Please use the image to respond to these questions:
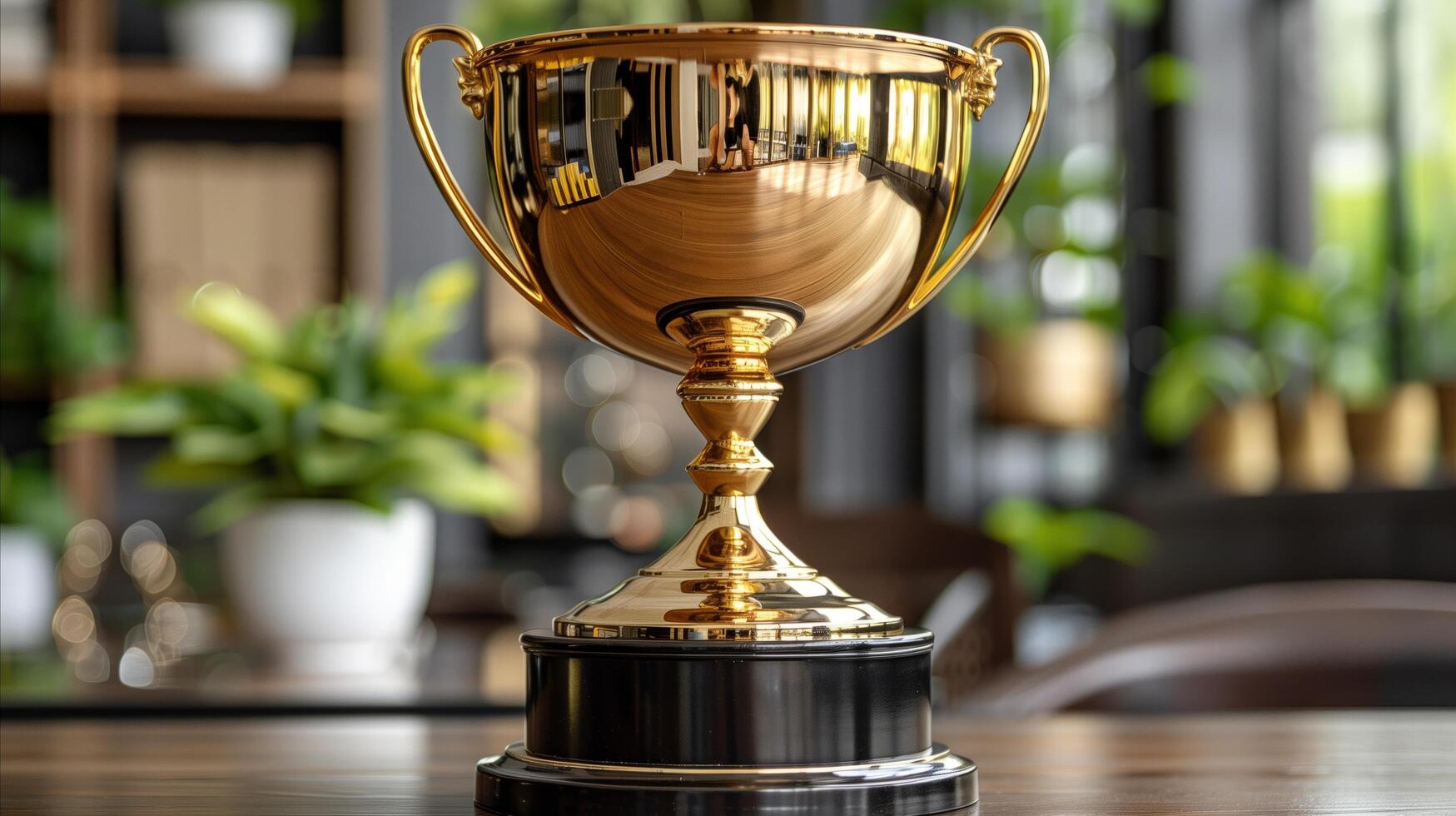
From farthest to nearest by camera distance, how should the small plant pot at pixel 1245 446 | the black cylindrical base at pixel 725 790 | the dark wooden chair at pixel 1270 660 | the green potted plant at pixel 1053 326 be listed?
the green potted plant at pixel 1053 326 < the small plant pot at pixel 1245 446 < the dark wooden chair at pixel 1270 660 < the black cylindrical base at pixel 725 790

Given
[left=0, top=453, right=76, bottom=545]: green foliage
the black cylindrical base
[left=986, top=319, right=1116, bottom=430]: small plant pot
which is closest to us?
the black cylindrical base

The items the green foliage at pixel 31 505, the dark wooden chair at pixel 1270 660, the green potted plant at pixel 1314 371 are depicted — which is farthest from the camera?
the green potted plant at pixel 1314 371

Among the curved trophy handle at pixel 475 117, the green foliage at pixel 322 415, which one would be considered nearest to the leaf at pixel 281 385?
the green foliage at pixel 322 415

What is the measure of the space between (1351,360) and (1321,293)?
133mm

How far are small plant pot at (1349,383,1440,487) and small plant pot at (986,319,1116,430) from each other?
0.71 meters

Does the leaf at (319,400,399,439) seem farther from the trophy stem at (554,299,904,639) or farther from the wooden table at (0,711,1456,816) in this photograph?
the trophy stem at (554,299,904,639)

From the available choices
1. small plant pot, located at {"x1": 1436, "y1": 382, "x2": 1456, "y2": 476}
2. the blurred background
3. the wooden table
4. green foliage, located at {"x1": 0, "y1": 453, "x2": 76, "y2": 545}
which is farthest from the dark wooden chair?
small plant pot, located at {"x1": 1436, "y1": 382, "x2": 1456, "y2": 476}

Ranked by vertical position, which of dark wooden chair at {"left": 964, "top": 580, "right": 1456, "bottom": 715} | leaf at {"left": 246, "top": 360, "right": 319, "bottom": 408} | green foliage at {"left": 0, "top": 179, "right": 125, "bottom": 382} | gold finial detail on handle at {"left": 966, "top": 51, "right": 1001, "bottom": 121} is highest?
green foliage at {"left": 0, "top": 179, "right": 125, "bottom": 382}

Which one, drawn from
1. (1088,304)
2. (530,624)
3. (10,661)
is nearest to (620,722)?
(10,661)

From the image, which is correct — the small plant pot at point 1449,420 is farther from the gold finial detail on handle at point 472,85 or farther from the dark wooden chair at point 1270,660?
the gold finial detail on handle at point 472,85

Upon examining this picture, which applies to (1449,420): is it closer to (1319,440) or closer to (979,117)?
(1319,440)

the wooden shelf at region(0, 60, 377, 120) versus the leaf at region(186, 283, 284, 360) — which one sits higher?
the wooden shelf at region(0, 60, 377, 120)

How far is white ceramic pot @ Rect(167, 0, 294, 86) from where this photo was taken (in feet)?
10.4

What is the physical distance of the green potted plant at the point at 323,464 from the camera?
1.41m
